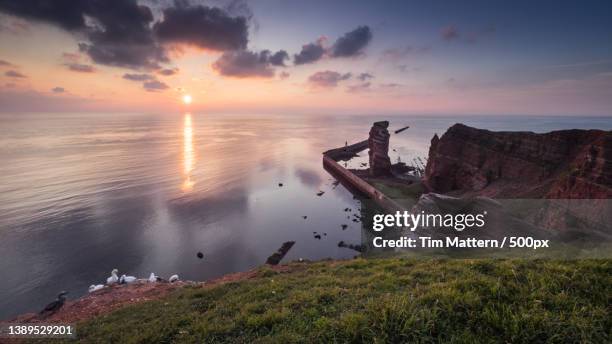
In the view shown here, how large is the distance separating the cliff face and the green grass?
18.8m

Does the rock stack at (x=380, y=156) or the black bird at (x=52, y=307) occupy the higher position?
the rock stack at (x=380, y=156)

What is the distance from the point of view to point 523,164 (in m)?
28.6

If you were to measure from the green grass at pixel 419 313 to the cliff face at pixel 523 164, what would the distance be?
18777mm

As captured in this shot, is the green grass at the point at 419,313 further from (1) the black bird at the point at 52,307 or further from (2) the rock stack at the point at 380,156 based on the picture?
(2) the rock stack at the point at 380,156

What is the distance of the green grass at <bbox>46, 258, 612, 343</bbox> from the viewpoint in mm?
4723

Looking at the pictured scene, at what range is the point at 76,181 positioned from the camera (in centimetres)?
4791

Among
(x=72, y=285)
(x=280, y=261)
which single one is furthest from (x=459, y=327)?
(x=72, y=285)

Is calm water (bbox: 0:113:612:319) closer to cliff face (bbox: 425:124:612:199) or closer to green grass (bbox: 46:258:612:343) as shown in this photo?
cliff face (bbox: 425:124:612:199)

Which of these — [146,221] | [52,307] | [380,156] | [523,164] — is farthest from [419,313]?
[380,156]

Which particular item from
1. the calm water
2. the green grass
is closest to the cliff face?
the calm water

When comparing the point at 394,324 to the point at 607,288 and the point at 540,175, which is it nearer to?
the point at 607,288

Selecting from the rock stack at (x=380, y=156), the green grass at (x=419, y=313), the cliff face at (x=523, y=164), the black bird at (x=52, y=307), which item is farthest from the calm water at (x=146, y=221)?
the green grass at (x=419, y=313)

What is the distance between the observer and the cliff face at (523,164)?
755 inches

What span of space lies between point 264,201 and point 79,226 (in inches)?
949
